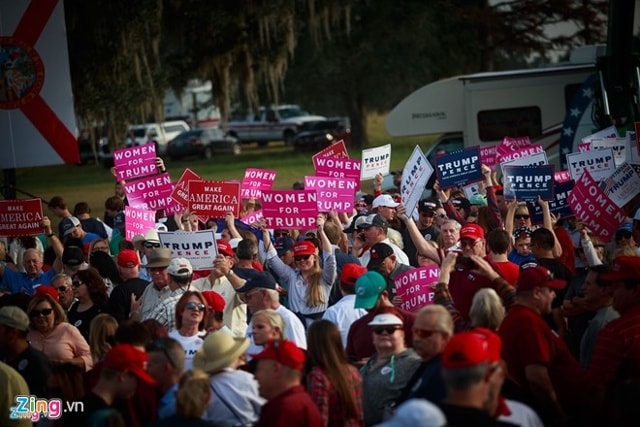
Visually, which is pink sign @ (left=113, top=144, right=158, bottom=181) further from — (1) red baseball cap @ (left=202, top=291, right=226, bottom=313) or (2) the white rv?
(2) the white rv

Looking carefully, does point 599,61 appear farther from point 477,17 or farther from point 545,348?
point 477,17

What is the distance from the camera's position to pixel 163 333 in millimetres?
7699

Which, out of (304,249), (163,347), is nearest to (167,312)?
(304,249)

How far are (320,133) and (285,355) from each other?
41109 millimetres

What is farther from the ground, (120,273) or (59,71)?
(59,71)

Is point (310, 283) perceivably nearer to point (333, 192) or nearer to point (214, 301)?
point (214, 301)

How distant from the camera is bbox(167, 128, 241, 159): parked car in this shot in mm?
47062

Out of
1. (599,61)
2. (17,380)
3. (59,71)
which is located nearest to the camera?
(17,380)

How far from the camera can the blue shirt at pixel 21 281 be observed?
11.8 m

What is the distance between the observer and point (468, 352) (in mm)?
5480

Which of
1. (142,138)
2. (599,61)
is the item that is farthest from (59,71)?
(142,138)

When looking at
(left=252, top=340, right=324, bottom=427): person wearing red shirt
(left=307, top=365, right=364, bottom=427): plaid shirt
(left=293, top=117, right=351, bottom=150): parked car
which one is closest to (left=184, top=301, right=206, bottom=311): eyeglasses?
(left=307, top=365, right=364, bottom=427): plaid shirt

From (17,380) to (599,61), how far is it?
14.2 m

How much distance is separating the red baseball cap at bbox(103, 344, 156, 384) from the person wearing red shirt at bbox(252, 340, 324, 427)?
0.67m
